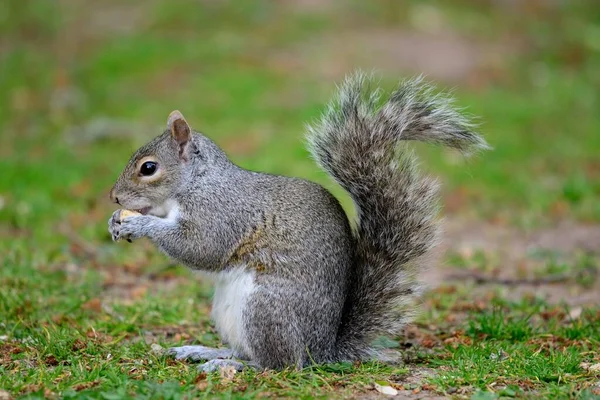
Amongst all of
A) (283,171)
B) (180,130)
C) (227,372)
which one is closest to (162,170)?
(180,130)

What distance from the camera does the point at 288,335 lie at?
304 centimetres

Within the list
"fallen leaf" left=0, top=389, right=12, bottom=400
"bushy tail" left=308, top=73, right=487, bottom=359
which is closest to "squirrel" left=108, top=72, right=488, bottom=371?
"bushy tail" left=308, top=73, right=487, bottom=359

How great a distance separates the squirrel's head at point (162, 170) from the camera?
3.31m

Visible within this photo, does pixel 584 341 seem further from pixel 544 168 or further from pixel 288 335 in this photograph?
pixel 544 168

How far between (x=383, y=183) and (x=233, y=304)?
2.29 feet

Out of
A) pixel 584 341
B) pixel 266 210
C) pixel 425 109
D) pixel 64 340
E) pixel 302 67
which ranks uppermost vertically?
pixel 302 67

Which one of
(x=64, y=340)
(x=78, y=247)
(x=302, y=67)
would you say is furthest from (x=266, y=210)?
(x=302, y=67)

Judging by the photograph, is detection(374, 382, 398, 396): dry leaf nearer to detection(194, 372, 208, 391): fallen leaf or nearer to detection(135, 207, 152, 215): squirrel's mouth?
detection(194, 372, 208, 391): fallen leaf

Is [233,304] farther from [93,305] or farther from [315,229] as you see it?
[93,305]

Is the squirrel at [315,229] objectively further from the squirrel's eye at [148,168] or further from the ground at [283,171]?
the ground at [283,171]

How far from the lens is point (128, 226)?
321cm

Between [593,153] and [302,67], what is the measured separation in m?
3.56

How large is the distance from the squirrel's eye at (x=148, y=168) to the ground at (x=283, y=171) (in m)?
0.67

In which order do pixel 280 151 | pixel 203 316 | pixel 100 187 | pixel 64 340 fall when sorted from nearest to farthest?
1. pixel 64 340
2. pixel 203 316
3. pixel 100 187
4. pixel 280 151
